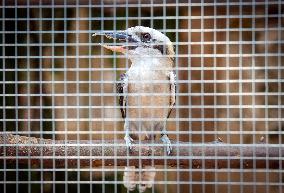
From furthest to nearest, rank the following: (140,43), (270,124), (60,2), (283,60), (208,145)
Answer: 1. (270,124)
2. (283,60)
3. (60,2)
4. (140,43)
5. (208,145)

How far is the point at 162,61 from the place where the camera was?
1.80 m

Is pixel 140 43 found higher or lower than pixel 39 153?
higher

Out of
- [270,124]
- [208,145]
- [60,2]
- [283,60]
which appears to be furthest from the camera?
[270,124]

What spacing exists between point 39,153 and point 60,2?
1.91ft

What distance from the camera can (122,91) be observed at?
73.4 inches

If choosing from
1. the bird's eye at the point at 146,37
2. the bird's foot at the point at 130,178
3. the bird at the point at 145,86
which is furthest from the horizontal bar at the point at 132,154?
the bird's eye at the point at 146,37

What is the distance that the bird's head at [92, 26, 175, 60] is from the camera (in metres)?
1.70

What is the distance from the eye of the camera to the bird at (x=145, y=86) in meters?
1.72

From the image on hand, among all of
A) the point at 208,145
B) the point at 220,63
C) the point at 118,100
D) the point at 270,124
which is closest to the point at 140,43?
the point at 118,100

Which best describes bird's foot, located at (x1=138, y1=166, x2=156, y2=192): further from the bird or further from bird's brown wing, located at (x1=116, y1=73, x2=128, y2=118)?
bird's brown wing, located at (x1=116, y1=73, x2=128, y2=118)

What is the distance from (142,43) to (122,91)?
0.23 m

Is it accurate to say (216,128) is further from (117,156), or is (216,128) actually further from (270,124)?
(117,156)

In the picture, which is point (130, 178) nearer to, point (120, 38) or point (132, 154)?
point (132, 154)

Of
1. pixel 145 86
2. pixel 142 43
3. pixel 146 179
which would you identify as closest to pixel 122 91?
pixel 145 86
